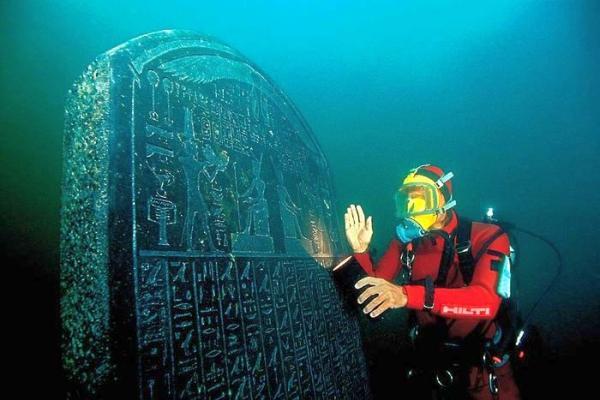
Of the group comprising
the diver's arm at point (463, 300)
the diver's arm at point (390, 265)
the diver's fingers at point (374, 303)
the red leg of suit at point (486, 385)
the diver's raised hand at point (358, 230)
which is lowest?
the red leg of suit at point (486, 385)

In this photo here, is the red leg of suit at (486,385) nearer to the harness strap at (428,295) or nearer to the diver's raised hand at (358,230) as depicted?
the harness strap at (428,295)

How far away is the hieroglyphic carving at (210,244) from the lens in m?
1.19

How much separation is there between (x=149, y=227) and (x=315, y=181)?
2.07m

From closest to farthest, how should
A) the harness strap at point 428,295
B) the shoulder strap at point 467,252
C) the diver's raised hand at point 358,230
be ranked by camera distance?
the harness strap at point 428,295 → the shoulder strap at point 467,252 → the diver's raised hand at point 358,230

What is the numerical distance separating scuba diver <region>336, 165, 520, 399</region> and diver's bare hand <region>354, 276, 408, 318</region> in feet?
0.35

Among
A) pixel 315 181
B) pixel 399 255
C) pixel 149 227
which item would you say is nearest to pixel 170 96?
pixel 149 227

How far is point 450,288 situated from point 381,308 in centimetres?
89

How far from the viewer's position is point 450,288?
2.74m

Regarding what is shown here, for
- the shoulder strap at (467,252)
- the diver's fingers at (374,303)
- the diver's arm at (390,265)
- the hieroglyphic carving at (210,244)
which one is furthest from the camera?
the diver's arm at (390,265)

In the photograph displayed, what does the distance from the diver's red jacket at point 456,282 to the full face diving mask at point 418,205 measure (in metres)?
0.27

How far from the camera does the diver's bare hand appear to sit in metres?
2.28

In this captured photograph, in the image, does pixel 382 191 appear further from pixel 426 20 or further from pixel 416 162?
pixel 426 20

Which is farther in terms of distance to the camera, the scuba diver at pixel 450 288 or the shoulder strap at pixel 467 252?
the shoulder strap at pixel 467 252

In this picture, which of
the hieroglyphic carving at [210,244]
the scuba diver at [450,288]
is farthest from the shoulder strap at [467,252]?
the hieroglyphic carving at [210,244]
